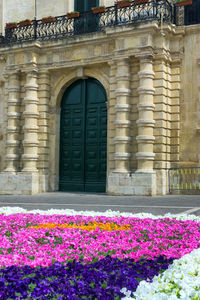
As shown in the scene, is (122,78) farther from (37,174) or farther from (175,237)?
(175,237)

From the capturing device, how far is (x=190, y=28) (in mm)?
16266

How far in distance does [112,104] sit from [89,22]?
4028 millimetres

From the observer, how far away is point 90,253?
17.5 ft

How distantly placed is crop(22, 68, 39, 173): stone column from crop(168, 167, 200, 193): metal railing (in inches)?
236

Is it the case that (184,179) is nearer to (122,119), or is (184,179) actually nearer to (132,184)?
(132,184)

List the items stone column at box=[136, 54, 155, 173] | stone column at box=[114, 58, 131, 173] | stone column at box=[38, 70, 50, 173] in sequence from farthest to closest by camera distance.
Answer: stone column at box=[38, 70, 50, 173] < stone column at box=[114, 58, 131, 173] < stone column at box=[136, 54, 155, 173]

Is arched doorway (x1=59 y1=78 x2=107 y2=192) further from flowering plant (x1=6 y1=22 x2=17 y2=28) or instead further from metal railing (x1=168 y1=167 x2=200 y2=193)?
flowering plant (x1=6 y1=22 x2=17 y2=28)

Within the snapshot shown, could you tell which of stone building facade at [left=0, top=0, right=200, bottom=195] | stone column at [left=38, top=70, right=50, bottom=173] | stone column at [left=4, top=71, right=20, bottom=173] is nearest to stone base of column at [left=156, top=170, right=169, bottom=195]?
stone building facade at [left=0, top=0, right=200, bottom=195]

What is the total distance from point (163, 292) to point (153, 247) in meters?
2.46

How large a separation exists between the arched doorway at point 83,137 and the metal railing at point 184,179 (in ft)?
9.91

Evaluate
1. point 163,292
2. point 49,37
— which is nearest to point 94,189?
point 49,37

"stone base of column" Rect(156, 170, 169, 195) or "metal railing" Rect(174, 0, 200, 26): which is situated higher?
"metal railing" Rect(174, 0, 200, 26)

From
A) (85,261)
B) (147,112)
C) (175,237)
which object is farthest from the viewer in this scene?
(147,112)

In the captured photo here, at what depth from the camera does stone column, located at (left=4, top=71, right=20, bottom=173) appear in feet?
60.0
